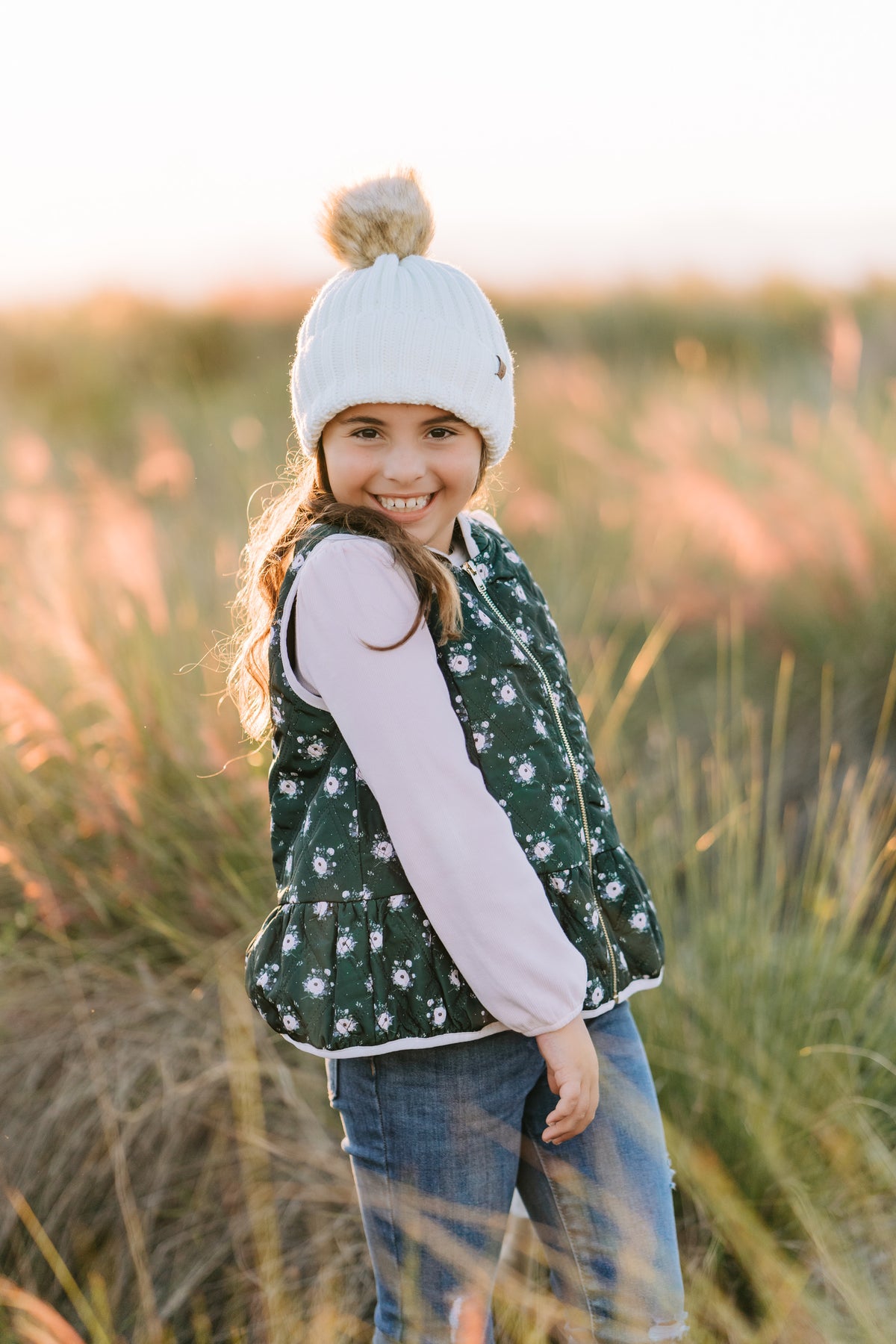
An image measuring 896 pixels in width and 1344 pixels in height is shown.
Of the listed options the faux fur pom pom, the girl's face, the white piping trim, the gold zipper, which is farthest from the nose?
the white piping trim

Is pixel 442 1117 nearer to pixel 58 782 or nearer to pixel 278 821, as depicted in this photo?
pixel 278 821

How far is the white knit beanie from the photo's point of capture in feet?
4.44

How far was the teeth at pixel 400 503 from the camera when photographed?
1394mm

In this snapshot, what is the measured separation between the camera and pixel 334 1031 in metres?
1.28

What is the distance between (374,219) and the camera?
143cm

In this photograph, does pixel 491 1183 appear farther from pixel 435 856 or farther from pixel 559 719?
pixel 559 719

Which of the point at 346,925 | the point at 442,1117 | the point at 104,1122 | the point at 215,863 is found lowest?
the point at 104,1122

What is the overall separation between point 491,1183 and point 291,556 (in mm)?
791

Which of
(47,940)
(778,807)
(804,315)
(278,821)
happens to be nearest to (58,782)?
(47,940)

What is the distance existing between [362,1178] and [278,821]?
0.45 meters

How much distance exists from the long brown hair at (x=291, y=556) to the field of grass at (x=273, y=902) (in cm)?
44

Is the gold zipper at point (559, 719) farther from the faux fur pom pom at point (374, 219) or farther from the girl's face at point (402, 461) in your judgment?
the faux fur pom pom at point (374, 219)

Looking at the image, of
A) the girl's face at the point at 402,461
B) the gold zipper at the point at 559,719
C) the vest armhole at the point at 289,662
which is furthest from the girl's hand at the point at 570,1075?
the girl's face at the point at 402,461

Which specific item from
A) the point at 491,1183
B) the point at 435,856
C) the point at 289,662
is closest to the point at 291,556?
the point at 289,662
